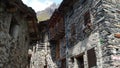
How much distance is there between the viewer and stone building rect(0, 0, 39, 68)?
579 cm

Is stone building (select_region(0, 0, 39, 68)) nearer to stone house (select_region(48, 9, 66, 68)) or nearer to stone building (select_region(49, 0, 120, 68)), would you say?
stone building (select_region(49, 0, 120, 68))

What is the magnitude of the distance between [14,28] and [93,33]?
3118mm

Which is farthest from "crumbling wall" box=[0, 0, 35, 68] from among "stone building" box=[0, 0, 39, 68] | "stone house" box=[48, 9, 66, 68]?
"stone house" box=[48, 9, 66, 68]

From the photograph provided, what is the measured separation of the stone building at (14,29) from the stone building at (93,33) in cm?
225

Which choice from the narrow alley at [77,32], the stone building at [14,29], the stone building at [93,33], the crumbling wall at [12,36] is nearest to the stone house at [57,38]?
the narrow alley at [77,32]

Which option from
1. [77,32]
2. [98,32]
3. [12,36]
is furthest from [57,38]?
[12,36]

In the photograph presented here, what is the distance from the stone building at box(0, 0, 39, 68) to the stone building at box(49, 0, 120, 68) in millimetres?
2254

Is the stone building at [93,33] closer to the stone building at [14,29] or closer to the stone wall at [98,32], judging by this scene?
the stone wall at [98,32]

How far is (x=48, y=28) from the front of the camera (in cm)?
1516

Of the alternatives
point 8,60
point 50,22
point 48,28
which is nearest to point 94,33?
point 8,60

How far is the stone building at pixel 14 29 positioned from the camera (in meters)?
5.79

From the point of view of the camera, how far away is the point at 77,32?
9.14 m

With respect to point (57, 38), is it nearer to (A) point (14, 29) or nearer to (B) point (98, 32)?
(B) point (98, 32)

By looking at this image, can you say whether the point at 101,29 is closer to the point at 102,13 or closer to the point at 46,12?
the point at 102,13
